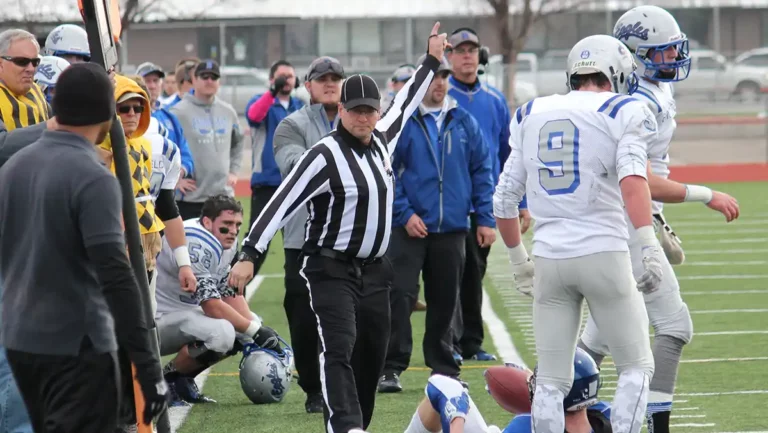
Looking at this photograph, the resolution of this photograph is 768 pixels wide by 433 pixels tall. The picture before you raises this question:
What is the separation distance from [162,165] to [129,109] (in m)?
0.67

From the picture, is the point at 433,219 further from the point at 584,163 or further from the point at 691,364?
the point at 584,163

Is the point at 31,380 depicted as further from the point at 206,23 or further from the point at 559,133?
the point at 206,23

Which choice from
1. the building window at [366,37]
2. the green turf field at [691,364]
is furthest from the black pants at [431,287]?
the building window at [366,37]

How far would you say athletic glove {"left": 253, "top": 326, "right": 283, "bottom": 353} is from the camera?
315 inches

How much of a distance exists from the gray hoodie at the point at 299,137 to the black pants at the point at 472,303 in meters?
1.73

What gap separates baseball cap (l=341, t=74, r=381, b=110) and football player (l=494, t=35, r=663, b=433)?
95 cm

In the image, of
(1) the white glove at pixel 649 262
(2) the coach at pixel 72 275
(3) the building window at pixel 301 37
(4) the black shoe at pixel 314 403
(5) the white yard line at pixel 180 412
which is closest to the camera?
(2) the coach at pixel 72 275

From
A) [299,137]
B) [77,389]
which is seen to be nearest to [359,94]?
[299,137]

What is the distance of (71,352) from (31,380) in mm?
205

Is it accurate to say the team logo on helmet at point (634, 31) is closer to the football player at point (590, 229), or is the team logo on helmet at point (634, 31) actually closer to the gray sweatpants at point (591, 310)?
the football player at point (590, 229)

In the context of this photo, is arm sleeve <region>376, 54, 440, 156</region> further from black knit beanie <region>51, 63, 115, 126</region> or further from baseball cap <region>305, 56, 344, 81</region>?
black knit beanie <region>51, 63, 115, 126</region>

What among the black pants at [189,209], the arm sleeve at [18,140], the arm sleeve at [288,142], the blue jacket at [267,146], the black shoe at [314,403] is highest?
the arm sleeve at [18,140]

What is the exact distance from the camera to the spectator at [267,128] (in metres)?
10.8

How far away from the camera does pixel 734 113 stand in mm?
34531
